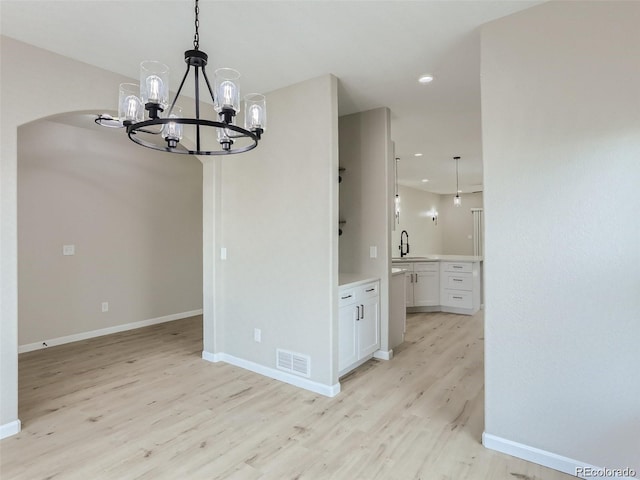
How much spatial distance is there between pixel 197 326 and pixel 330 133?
13.0ft

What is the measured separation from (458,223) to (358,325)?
358 inches

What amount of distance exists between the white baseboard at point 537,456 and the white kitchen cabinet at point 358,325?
4.59 feet

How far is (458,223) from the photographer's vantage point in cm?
1167

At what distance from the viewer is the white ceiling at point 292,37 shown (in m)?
2.23

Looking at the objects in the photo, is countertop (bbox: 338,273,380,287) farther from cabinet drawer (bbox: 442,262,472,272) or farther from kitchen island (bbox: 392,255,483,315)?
cabinet drawer (bbox: 442,262,472,272)

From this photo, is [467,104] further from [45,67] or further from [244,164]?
[45,67]

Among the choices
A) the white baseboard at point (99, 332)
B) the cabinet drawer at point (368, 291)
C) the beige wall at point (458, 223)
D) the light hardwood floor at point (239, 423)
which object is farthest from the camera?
the beige wall at point (458, 223)

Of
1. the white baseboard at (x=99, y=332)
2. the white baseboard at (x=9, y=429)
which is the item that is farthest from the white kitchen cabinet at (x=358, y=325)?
the white baseboard at (x=99, y=332)

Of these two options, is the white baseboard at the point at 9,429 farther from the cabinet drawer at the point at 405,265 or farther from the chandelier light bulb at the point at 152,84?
the cabinet drawer at the point at 405,265

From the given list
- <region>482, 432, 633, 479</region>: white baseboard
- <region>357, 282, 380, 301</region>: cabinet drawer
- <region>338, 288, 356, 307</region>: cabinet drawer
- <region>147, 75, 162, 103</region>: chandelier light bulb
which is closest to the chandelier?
→ <region>147, 75, 162, 103</region>: chandelier light bulb

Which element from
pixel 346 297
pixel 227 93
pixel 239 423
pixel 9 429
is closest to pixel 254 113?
pixel 227 93

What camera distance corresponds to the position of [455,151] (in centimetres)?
607

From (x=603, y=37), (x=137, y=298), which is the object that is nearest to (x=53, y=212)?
(x=137, y=298)

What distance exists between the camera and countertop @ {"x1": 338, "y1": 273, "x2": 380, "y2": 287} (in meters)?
3.56
